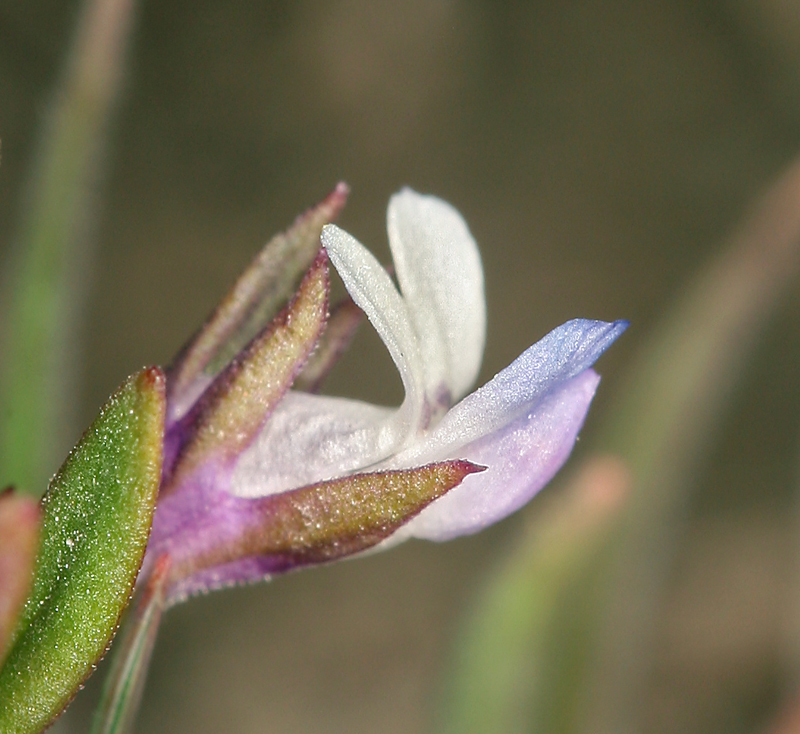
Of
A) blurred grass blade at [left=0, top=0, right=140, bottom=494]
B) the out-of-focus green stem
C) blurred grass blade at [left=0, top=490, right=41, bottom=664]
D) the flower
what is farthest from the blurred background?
blurred grass blade at [left=0, top=490, right=41, bottom=664]

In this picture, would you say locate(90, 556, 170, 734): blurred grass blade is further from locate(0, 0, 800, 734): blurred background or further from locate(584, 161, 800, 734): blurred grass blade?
locate(0, 0, 800, 734): blurred background

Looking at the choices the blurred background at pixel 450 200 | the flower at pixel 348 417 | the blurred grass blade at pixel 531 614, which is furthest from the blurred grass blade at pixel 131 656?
the blurred background at pixel 450 200

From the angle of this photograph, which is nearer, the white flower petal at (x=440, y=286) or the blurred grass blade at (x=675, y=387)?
the white flower petal at (x=440, y=286)

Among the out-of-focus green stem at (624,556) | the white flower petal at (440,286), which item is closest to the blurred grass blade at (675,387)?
the out-of-focus green stem at (624,556)

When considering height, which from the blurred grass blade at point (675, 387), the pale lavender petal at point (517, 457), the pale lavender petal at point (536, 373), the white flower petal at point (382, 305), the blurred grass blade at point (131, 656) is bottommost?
the blurred grass blade at point (131, 656)

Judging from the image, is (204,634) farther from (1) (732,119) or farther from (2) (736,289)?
(1) (732,119)

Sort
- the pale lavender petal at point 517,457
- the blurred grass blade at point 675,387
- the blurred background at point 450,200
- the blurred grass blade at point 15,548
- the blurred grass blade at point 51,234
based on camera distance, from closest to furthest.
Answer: the blurred grass blade at point 15,548 → the pale lavender petal at point 517,457 → the blurred grass blade at point 51,234 → the blurred grass blade at point 675,387 → the blurred background at point 450,200

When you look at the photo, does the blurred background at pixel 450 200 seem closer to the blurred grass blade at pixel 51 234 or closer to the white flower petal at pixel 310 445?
the blurred grass blade at pixel 51 234

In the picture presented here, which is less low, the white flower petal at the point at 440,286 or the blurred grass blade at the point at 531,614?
the white flower petal at the point at 440,286

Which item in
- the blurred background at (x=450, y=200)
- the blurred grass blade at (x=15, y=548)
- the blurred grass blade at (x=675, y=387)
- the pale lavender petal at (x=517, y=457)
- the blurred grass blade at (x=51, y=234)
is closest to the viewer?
the blurred grass blade at (x=15, y=548)
